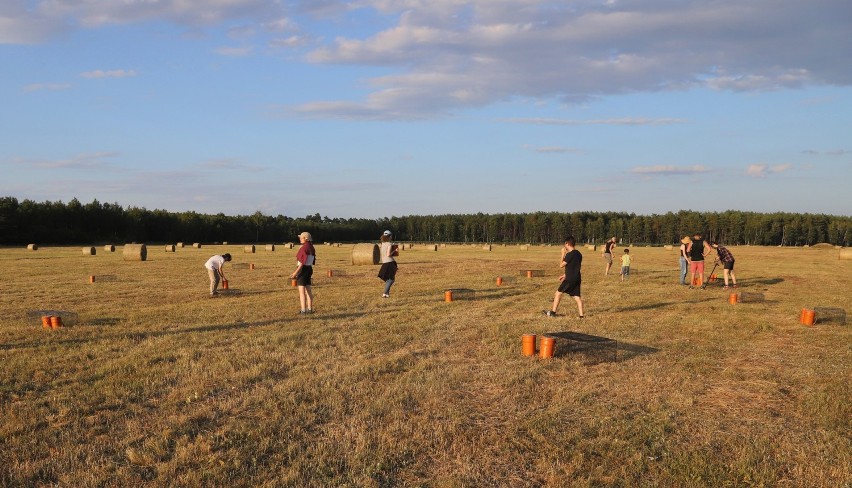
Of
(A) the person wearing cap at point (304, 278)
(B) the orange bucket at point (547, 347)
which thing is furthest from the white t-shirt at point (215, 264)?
(B) the orange bucket at point (547, 347)

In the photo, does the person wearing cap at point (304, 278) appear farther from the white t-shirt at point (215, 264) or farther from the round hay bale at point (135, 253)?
the round hay bale at point (135, 253)

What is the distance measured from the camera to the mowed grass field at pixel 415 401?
569 centimetres

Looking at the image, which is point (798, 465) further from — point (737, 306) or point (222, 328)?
point (737, 306)

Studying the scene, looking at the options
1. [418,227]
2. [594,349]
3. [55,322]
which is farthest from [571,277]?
[418,227]

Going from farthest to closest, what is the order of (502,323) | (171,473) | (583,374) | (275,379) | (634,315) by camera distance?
(634,315)
(502,323)
(583,374)
(275,379)
(171,473)

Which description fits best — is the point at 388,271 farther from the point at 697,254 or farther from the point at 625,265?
the point at 625,265

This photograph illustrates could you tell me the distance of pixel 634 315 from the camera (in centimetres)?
1550

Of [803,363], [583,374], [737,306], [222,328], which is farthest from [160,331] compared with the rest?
[737,306]

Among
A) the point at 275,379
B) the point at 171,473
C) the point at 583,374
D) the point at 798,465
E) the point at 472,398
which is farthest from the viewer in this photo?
the point at 583,374

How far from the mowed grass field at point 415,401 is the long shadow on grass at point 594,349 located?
9 centimetres

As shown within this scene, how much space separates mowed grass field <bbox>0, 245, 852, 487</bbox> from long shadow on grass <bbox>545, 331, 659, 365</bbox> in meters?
0.09

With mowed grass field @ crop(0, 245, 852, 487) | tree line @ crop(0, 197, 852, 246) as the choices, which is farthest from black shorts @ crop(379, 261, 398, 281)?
tree line @ crop(0, 197, 852, 246)

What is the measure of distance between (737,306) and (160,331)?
15.2 m

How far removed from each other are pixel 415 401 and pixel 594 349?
453cm
